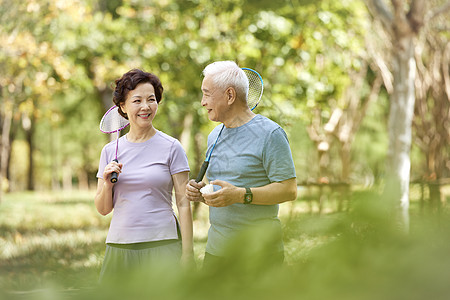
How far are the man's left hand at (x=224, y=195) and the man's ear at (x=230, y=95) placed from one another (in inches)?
18.3

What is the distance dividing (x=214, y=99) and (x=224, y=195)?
51cm

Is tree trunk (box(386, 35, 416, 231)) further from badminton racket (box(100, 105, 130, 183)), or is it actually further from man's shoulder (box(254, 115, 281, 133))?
man's shoulder (box(254, 115, 281, 133))

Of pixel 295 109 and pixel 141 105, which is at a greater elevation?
pixel 295 109

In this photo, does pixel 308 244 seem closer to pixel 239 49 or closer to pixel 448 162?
pixel 239 49

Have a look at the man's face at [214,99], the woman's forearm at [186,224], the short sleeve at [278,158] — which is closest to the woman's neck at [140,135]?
the woman's forearm at [186,224]

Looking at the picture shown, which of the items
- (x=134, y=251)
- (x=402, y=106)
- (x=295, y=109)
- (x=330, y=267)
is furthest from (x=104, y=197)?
(x=295, y=109)

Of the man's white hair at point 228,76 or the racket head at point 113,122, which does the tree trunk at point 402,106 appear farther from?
the man's white hair at point 228,76

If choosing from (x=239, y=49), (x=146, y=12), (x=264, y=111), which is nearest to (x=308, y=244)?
(x=264, y=111)

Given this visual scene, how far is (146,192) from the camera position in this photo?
3207 millimetres

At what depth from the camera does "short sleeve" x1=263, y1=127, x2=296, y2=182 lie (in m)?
2.71

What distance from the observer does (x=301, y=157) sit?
3272cm

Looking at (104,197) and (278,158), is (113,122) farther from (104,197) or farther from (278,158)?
(278,158)

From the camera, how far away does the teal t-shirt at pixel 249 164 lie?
275 centimetres

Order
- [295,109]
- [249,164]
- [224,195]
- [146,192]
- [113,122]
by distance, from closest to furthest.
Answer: [224,195] → [249,164] → [146,192] → [113,122] → [295,109]
